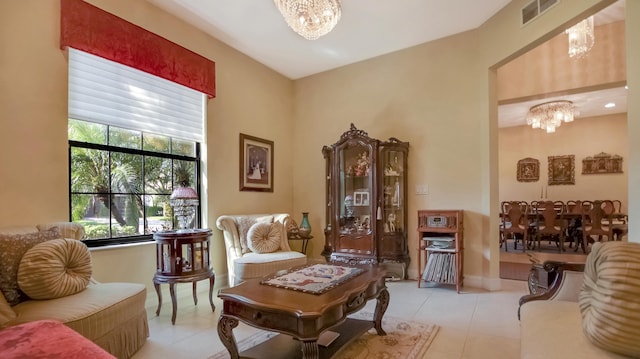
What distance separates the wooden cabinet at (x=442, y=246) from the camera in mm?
3730

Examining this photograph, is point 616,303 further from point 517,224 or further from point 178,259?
point 517,224

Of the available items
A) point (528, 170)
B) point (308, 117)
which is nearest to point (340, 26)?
point (308, 117)

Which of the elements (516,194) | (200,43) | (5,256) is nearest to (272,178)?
(200,43)

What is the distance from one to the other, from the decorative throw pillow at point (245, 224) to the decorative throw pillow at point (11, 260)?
200 cm

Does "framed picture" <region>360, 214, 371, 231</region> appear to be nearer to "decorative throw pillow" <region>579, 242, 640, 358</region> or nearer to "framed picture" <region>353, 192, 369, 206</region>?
"framed picture" <region>353, 192, 369, 206</region>

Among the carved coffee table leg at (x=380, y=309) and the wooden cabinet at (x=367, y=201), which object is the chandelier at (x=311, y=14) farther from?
the carved coffee table leg at (x=380, y=309)

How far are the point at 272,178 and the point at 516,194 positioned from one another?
22.9 feet

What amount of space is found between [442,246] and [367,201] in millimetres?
1106

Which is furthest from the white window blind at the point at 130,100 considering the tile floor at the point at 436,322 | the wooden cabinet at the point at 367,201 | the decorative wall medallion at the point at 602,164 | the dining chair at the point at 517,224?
the decorative wall medallion at the point at 602,164

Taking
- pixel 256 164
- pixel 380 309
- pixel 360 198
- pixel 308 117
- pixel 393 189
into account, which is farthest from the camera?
pixel 308 117

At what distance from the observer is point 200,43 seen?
3.86 meters

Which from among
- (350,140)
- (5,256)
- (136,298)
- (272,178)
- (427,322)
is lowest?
(427,322)

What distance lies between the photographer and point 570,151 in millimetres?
7953

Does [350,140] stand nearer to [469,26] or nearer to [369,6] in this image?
[369,6]
